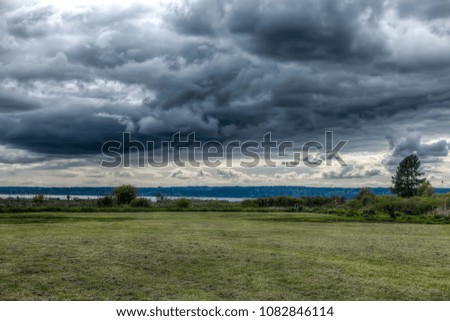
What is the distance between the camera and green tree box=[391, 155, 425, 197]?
103m

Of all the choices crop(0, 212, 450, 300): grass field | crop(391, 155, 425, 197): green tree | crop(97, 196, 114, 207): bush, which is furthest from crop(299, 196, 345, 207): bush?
crop(0, 212, 450, 300): grass field

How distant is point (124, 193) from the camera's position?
78.6m

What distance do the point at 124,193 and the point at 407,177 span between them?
6129cm

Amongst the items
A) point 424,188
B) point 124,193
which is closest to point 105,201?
point 124,193

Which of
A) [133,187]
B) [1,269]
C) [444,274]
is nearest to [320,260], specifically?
[444,274]

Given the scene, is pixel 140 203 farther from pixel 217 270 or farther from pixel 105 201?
pixel 217 270

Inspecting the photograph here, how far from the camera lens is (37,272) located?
13852mm

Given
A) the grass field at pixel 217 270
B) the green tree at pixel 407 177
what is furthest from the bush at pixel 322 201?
the grass field at pixel 217 270

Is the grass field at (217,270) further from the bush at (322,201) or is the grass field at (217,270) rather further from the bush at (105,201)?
the bush at (322,201)

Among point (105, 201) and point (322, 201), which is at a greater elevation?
point (105, 201)

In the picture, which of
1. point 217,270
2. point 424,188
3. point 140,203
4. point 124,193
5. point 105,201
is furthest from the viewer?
point 424,188

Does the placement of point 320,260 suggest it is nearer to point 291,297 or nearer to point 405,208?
point 291,297

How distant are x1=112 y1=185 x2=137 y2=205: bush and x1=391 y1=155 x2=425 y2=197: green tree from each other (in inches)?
2285

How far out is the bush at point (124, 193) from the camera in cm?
7781
